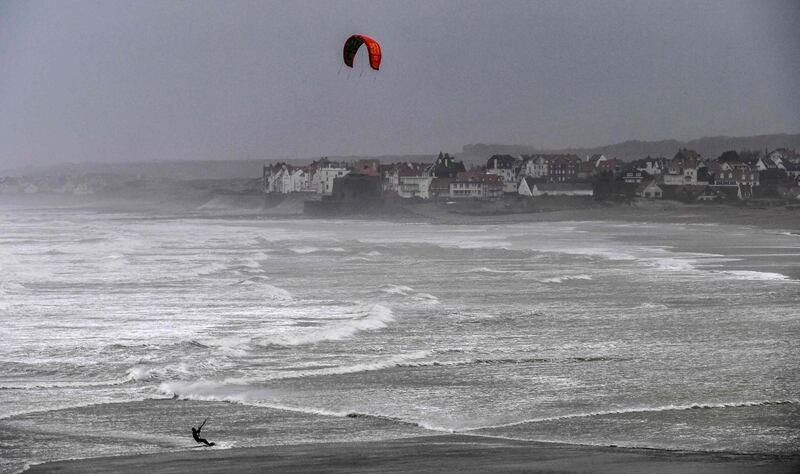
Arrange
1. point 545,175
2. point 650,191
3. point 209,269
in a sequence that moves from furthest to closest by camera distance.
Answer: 1. point 545,175
2. point 650,191
3. point 209,269

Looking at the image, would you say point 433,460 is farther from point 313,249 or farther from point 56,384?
point 313,249

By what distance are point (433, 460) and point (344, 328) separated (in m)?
6.10

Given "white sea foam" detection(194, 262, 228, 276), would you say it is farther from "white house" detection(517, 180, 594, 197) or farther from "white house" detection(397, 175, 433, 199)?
"white house" detection(397, 175, 433, 199)

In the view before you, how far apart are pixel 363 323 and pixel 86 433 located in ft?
19.1

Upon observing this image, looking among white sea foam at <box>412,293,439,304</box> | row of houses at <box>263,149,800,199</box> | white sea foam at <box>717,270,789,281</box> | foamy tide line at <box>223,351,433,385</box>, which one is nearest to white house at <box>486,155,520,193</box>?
row of houses at <box>263,149,800,199</box>

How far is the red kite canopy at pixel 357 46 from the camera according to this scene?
21.2 meters

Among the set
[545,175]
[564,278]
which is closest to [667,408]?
[564,278]

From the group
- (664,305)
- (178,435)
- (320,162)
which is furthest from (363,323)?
(320,162)

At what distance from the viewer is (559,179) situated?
9325 cm

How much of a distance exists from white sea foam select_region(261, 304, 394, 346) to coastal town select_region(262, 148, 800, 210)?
61642mm

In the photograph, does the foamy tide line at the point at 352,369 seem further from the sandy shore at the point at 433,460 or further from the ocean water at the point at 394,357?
the sandy shore at the point at 433,460

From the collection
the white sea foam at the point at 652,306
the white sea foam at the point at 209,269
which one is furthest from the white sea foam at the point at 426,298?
the white sea foam at the point at 209,269

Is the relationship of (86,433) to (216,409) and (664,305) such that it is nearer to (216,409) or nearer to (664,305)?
(216,409)

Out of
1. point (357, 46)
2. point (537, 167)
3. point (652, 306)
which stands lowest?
point (652, 306)
